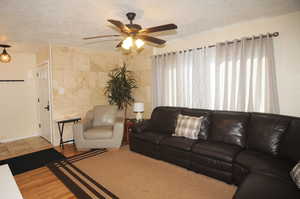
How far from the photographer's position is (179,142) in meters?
2.84

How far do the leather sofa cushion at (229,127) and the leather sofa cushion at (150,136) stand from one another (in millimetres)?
900

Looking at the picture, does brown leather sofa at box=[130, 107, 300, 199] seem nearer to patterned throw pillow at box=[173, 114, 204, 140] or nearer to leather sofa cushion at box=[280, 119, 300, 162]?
leather sofa cushion at box=[280, 119, 300, 162]

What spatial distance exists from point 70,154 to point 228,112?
130 inches

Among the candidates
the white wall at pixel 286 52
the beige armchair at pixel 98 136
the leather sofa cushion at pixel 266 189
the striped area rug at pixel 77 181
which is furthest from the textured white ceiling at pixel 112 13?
the striped area rug at pixel 77 181

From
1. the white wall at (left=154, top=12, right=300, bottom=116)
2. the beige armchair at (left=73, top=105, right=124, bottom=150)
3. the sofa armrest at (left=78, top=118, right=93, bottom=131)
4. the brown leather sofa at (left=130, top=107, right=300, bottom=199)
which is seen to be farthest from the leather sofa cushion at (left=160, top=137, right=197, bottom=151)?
the sofa armrest at (left=78, top=118, right=93, bottom=131)

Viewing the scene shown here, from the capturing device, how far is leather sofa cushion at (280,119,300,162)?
2038 millimetres

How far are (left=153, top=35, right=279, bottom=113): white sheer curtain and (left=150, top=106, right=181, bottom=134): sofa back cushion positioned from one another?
0.37 metres

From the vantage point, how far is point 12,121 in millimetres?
4582

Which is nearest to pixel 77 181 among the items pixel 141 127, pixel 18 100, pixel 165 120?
pixel 141 127

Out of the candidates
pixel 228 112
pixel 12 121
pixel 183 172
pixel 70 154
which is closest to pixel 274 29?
pixel 228 112

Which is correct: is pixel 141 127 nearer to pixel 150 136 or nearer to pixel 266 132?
pixel 150 136

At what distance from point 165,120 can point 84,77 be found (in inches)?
101

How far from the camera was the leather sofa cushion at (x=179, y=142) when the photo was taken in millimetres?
2715

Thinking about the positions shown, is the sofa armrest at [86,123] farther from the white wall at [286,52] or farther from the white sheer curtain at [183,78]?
the white wall at [286,52]
